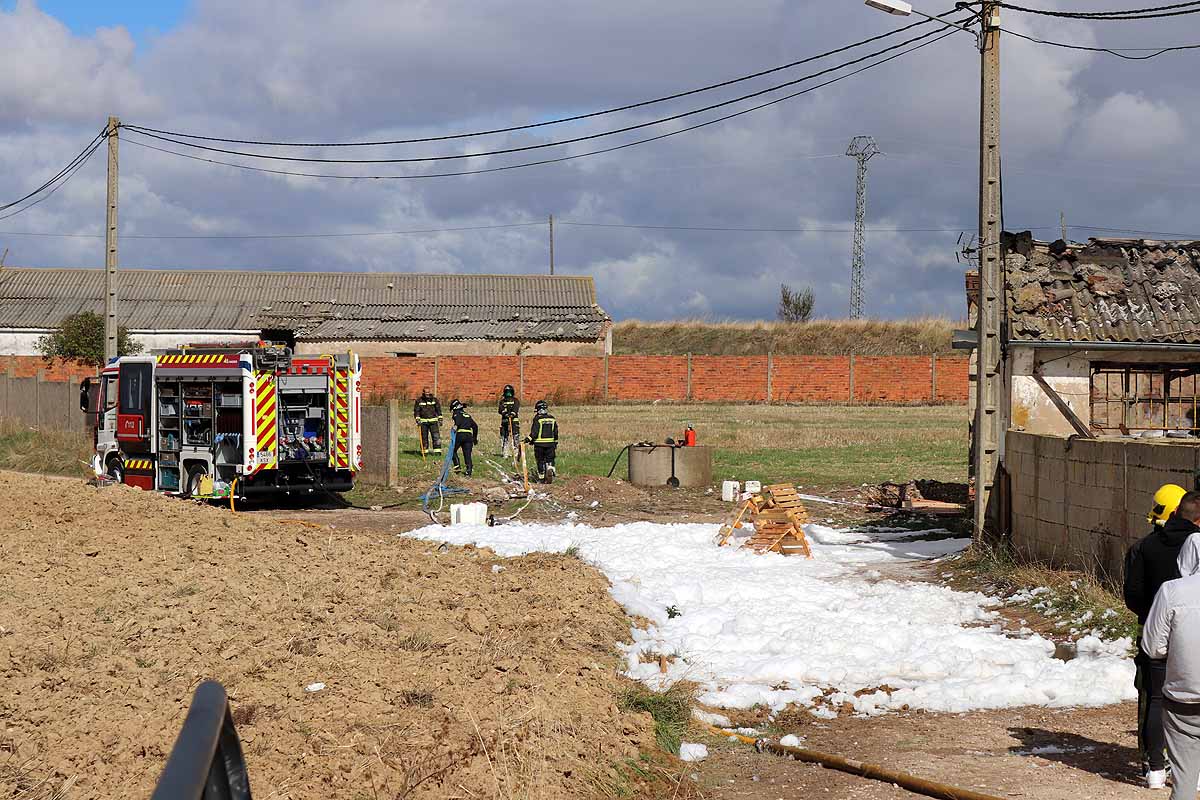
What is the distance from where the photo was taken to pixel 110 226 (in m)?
29.0

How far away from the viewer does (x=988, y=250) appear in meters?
15.7

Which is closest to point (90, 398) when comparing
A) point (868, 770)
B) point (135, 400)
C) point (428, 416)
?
point (135, 400)

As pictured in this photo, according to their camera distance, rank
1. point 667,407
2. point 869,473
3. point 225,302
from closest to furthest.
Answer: point 869,473 → point 667,407 → point 225,302

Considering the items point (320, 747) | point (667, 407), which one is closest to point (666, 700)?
point (320, 747)

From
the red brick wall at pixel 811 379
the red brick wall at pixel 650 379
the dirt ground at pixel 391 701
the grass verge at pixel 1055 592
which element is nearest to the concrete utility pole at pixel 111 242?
the dirt ground at pixel 391 701

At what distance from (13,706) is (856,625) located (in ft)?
23.6

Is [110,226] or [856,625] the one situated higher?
[110,226]

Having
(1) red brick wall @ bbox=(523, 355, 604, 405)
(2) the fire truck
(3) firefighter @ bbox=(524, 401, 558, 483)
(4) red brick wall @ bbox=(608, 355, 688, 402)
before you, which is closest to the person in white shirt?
(2) the fire truck

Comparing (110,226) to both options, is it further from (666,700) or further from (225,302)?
(225,302)

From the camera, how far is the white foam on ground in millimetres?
9633

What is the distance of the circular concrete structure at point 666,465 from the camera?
24984 millimetres

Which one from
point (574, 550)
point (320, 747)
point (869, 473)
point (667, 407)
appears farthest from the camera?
point (667, 407)

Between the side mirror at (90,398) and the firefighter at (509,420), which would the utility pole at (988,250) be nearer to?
the firefighter at (509,420)

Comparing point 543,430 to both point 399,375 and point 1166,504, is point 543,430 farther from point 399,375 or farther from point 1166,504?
point 399,375
